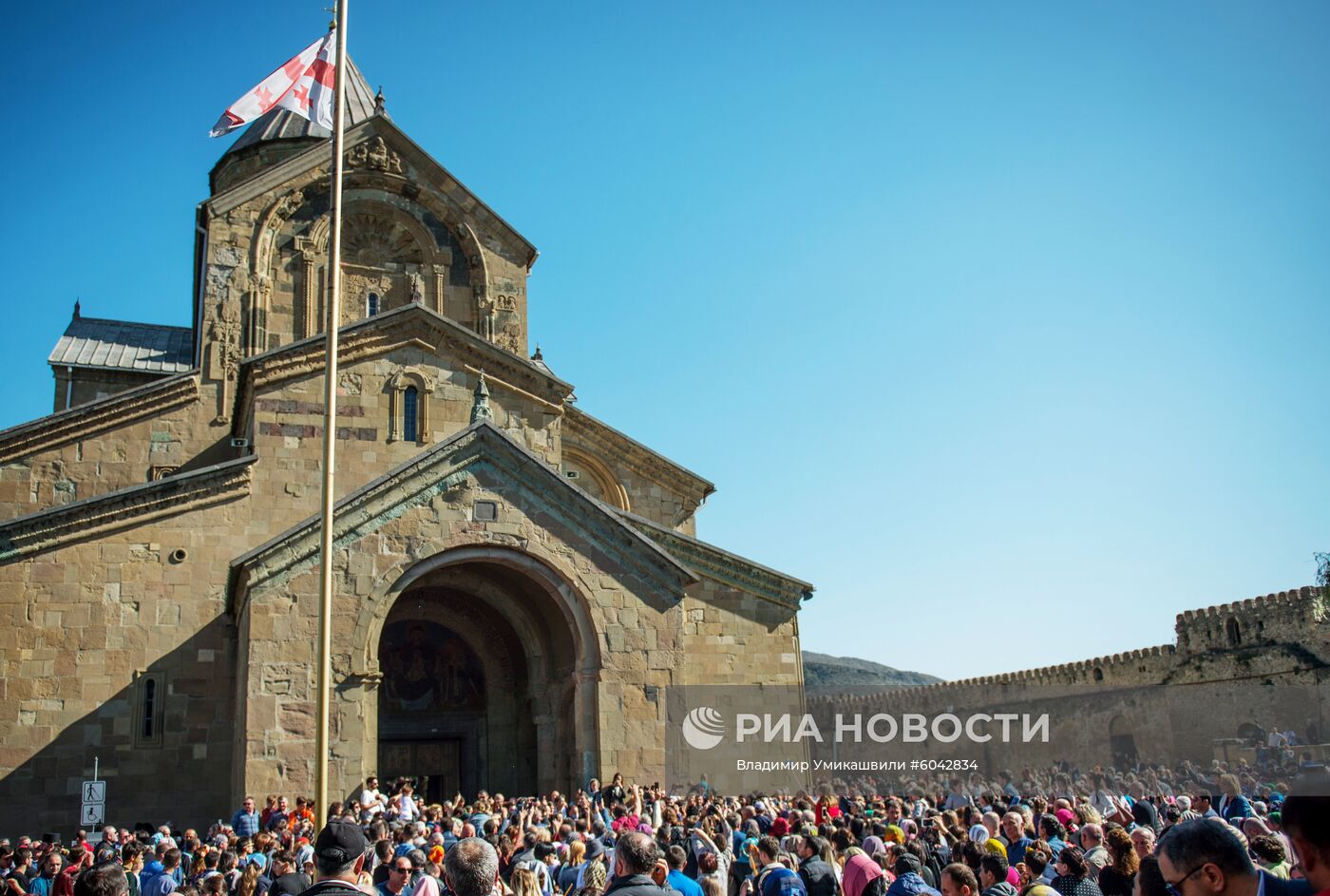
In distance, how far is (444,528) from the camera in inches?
674

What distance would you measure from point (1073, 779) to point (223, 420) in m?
22.6

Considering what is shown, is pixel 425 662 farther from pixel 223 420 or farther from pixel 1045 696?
pixel 1045 696

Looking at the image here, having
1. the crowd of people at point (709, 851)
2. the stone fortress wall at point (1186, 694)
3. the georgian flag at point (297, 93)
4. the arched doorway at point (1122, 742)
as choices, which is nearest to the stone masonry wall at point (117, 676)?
the crowd of people at point (709, 851)

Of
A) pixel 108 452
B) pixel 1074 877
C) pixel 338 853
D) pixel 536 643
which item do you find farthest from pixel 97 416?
pixel 1074 877

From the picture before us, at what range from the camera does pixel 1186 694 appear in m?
28.2

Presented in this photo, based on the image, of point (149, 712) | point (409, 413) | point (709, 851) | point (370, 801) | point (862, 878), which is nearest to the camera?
point (862, 878)

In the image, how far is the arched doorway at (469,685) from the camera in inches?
758

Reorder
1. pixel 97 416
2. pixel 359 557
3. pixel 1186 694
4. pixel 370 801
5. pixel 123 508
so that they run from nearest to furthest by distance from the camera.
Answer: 1. pixel 370 801
2. pixel 359 557
3. pixel 123 508
4. pixel 97 416
5. pixel 1186 694

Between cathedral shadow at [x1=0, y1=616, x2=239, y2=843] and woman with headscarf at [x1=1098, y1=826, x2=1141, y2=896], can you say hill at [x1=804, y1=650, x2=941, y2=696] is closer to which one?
cathedral shadow at [x1=0, y1=616, x2=239, y2=843]


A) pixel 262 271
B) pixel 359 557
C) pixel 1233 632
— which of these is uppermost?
pixel 262 271

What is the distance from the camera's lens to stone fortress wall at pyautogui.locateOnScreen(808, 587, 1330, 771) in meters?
25.4

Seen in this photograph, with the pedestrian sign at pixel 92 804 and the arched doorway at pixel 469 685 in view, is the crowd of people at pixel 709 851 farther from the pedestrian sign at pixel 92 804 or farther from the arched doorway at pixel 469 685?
the arched doorway at pixel 469 685

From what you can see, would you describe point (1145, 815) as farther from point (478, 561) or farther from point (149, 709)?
point (149, 709)

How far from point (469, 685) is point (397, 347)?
21.3ft
